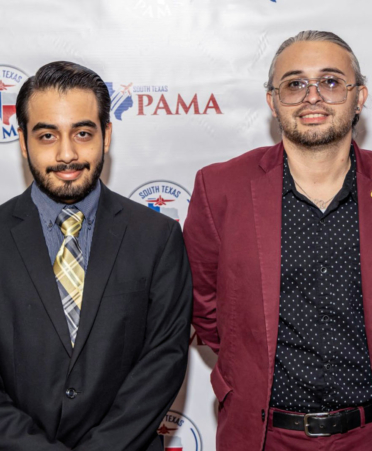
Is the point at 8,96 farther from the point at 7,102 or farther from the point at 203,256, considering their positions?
the point at 203,256

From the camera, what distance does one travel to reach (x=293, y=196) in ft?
6.64

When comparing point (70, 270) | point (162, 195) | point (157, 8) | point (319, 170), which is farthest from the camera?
point (162, 195)

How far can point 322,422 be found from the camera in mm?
1948

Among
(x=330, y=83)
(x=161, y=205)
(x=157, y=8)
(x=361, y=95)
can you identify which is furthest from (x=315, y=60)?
(x=161, y=205)

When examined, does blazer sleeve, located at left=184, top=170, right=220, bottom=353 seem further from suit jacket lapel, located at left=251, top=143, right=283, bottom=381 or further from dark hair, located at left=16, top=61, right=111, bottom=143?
dark hair, located at left=16, top=61, right=111, bottom=143

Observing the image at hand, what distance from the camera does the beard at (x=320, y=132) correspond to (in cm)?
196

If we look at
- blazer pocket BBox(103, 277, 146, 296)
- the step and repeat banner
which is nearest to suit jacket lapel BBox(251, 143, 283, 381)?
blazer pocket BBox(103, 277, 146, 296)

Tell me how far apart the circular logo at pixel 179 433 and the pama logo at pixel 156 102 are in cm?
136

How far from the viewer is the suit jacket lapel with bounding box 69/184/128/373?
1777 millimetres

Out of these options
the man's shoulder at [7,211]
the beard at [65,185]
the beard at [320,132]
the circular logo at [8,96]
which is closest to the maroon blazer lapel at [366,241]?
the beard at [320,132]

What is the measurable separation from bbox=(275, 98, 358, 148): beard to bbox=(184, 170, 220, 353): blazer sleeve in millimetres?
352

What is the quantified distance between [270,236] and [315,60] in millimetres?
595

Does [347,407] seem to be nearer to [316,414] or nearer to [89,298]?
[316,414]

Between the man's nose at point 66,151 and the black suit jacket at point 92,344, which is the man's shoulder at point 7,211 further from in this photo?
the man's nose at point 66,151
